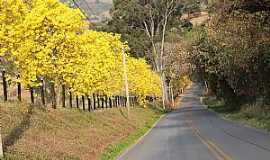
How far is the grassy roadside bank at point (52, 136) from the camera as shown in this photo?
18547mm

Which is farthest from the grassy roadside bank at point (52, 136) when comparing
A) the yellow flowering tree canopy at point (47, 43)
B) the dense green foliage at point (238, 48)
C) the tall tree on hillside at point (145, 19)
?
the tall tree on hillside at point (145, 19)

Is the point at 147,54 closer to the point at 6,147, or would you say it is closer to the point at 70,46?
the point at 70,46

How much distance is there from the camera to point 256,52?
3891cm

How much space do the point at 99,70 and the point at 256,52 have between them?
37.9ft

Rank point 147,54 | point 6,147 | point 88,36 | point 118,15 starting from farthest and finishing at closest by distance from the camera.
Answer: point 147,54 → point 118,15 → point 88,36 → point 6,147

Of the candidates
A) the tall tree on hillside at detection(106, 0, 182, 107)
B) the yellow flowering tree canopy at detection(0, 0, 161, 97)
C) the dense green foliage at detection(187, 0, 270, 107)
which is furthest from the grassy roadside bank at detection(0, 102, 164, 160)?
the tall tree on hillside at detection(106, 0, 182, 107)

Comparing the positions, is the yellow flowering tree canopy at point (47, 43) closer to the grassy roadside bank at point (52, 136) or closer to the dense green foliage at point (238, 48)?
the grassy roadside bank at point (52, 136)

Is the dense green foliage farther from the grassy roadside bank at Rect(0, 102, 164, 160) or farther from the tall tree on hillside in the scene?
the tall tree on hillside

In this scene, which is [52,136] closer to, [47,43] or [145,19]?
[47,43]

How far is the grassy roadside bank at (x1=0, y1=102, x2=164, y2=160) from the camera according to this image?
18.5 metres

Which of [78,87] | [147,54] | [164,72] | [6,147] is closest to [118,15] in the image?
[147,54]

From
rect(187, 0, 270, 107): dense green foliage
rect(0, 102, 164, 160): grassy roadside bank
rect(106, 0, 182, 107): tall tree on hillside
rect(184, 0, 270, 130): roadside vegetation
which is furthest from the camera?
rect(106, 0, 182, 107): tall tree on hillside

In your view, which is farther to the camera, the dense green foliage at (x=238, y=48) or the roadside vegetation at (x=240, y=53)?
the roadside vegetation at (x=240, y=53)

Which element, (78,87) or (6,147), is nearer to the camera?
(6,147)
